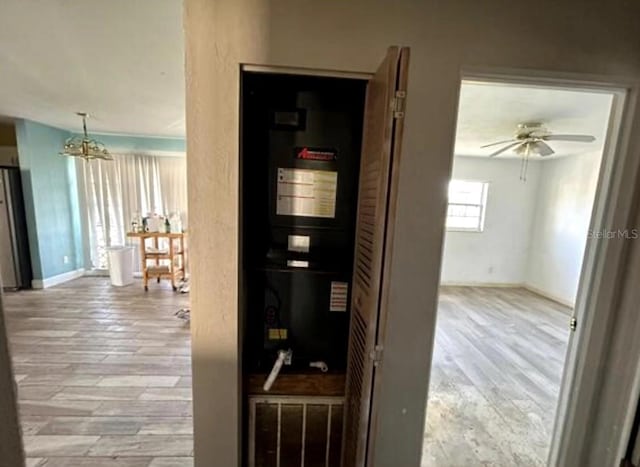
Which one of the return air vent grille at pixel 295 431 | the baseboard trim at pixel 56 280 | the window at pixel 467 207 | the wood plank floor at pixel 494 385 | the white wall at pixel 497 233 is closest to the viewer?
the return air vent grille at pixel 295 431

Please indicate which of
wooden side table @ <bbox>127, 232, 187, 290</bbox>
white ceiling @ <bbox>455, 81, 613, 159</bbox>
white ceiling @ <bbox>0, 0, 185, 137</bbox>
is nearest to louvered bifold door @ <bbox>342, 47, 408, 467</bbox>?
white ceiling @ <bbox>455, 81, 613, 159</bbox>

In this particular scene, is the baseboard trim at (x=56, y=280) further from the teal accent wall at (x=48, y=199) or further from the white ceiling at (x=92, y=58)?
the white ceiling at (x=92, y=58)

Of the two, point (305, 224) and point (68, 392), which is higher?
point (305, 224)

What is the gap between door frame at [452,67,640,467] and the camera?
1251 millimetres

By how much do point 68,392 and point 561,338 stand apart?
16.5 ft

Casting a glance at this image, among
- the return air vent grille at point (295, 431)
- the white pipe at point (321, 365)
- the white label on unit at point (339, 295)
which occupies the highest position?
the white label on unit at point (339, 295)

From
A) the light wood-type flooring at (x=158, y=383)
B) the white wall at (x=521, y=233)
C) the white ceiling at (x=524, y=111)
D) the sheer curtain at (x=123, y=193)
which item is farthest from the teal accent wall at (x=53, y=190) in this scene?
the white wall at (x=521, y=233)

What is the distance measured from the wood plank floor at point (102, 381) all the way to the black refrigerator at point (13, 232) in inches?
16.9

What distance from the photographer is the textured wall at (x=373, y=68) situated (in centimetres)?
114

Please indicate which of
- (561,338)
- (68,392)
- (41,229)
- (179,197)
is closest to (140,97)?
(179,197)

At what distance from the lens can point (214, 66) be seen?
1.14 metres

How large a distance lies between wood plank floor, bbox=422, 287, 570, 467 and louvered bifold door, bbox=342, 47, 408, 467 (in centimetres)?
107

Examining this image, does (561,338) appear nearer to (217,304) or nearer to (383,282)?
(383,282)

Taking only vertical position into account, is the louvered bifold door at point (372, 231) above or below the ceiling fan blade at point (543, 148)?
below
